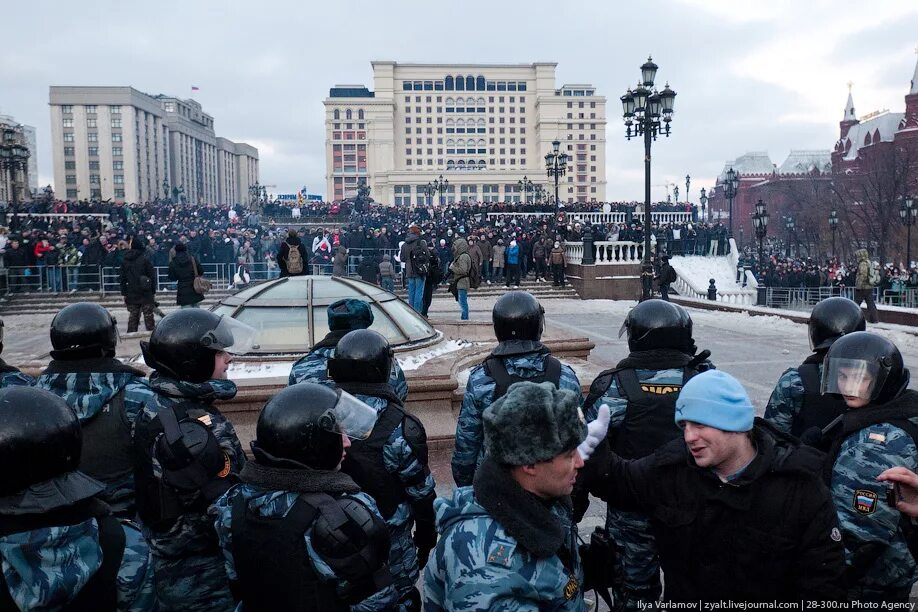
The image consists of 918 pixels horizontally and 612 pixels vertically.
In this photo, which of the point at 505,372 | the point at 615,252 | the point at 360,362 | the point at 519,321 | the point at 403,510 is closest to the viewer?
the point at 403,510

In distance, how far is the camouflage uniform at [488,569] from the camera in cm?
184

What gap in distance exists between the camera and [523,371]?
3.72 m

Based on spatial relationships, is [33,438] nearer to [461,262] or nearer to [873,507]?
[873,507]

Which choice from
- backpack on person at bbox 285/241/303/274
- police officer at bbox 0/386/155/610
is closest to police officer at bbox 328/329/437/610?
police officer at bbox 0/386/155/610

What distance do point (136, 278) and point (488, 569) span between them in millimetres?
11257

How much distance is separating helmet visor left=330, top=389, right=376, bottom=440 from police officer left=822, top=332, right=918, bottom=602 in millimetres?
1785

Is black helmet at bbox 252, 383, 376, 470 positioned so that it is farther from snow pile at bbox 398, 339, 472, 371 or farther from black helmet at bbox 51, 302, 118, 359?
snow pile at bbox 398, 339, 472, 371

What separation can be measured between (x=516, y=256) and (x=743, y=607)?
2080 cm

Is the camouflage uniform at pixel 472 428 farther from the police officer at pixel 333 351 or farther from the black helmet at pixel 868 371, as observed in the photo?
the black helmet at pixel 868 371

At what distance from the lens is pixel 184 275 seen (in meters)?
11.1

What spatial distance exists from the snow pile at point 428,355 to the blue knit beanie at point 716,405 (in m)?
4.98

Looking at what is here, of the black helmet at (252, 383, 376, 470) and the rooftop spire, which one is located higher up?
the rooftop spire

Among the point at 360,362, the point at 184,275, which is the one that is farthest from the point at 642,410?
the point at 184,275

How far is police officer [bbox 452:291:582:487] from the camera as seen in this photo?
354 cm
